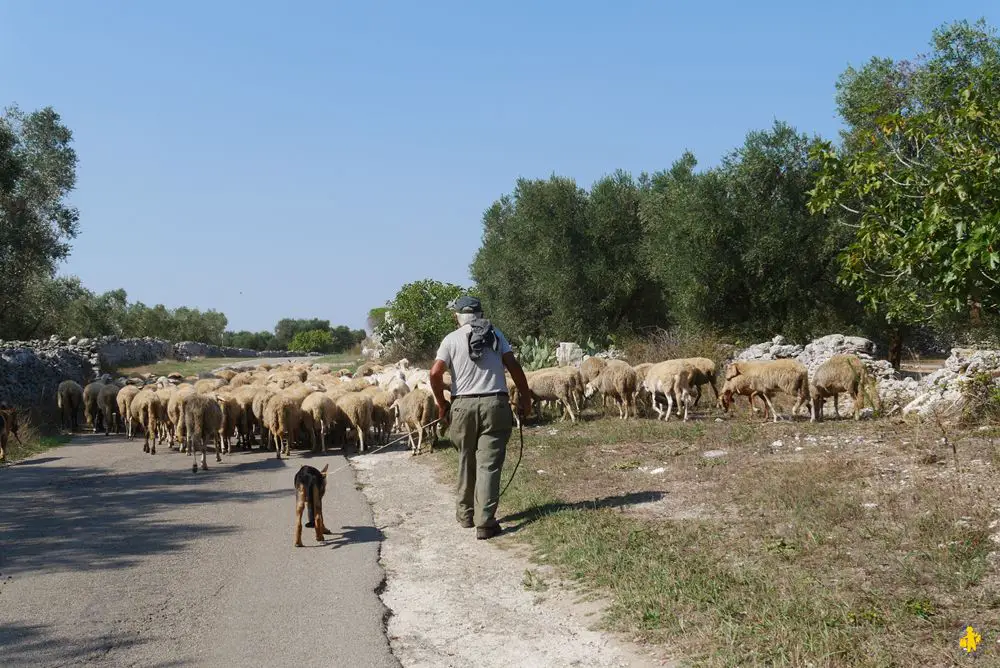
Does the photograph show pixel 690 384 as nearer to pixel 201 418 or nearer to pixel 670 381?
pixel 670 381

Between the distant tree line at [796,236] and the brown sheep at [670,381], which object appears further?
the brown sheep at [670,381]

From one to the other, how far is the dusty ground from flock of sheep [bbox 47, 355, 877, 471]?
5.20 meters

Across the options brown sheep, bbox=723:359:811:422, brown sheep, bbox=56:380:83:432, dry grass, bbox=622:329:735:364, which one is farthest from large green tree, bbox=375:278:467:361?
brown sheep, bbox=723:359:811:422

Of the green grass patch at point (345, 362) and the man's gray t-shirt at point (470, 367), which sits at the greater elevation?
the green grass patch at point (345, 362)

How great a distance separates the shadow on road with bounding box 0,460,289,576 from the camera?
778 centimetres

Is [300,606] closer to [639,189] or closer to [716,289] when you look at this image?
[716,289]

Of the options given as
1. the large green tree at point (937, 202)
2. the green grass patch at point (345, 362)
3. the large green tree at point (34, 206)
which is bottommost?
the green grass patch at point (345, 362)

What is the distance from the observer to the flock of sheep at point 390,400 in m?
14.4

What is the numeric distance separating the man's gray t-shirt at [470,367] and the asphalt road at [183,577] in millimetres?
1828

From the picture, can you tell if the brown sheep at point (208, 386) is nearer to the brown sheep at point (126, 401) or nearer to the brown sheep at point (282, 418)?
the brown sheep at point (126, 401)

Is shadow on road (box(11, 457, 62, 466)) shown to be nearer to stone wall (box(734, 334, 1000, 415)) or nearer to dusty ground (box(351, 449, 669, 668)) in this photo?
dusty ground (box(351, 449, 669, 668))

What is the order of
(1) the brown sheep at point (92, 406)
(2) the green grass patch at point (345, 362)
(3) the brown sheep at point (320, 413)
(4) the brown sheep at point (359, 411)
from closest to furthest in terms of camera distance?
(3) the brown sheep at point (320, 413) < (4) the brown sheep at point (359, 411) < (1) the brown sheep at point (92, 406) < (2) the green grass patch at point (345, 362)

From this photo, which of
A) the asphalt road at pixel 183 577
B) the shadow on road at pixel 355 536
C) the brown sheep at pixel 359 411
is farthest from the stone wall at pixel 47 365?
the shadow on road at pixel 355 536

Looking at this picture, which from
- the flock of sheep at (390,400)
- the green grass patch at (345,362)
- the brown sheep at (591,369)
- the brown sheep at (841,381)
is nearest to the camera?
the brown sheep at (841,381)
